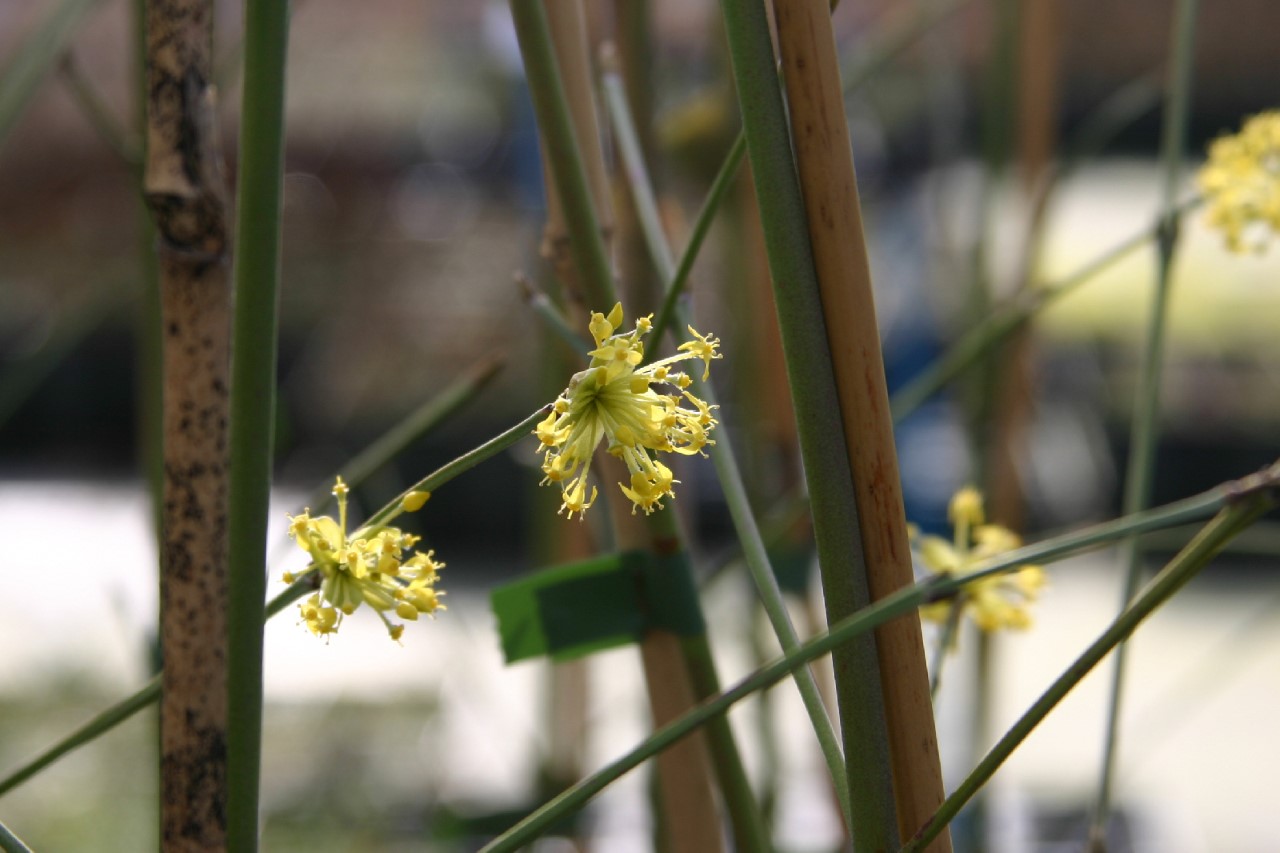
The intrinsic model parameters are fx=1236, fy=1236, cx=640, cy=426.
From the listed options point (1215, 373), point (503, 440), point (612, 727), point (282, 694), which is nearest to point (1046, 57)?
point (503, 440)

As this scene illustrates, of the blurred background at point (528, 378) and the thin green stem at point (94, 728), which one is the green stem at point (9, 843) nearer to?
the thin green stem at point (94, 728)

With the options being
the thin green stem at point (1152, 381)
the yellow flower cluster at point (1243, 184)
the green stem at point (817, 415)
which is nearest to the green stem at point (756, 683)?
the green stem at point (817, 415)

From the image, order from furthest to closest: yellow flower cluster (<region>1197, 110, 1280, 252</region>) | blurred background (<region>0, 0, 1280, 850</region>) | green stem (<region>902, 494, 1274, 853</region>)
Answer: blurred background (<region>0, 0, 1280, 850</region>) → yellow flower cluster (<region>1197, 110, 1280, 252</region>) → green stem (<region>902, 494, 1274, 853</region>)

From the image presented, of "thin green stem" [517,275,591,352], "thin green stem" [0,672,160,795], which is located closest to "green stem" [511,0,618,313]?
"thin green stem" [517,275,591,352]

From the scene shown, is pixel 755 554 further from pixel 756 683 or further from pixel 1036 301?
pixel 1036 301

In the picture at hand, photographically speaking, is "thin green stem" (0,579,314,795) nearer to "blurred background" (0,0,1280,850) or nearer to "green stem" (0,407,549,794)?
"green stem" (0,407,549,794)

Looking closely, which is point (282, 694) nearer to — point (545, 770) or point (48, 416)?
point (545, 770)

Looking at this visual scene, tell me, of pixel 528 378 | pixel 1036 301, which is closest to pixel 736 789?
pixel 1036 301
